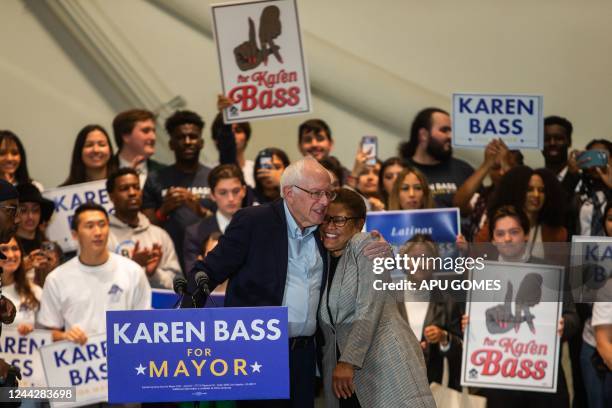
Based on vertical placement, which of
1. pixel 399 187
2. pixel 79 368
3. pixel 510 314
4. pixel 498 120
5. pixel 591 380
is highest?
pixel 498 120

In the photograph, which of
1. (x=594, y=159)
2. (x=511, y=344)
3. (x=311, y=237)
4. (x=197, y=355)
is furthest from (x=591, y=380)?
(x=197, y=355)

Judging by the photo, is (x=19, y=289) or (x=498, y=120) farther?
(x=498, y=120)

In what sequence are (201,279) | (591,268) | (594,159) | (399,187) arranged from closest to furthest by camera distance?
(201,279) → (591,268) → (399,187) → (594,159)

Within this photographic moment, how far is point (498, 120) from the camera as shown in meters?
7.91

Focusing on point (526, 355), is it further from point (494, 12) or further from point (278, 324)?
point (494, 12)

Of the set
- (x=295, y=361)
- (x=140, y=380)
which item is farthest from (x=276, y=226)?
(x=140, y=380)

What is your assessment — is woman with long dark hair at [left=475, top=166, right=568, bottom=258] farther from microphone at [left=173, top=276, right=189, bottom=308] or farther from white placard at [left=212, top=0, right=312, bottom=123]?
microphone at [left=173, top=276, right=189, bottom=308]

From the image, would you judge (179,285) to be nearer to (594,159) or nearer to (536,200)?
(536,200)

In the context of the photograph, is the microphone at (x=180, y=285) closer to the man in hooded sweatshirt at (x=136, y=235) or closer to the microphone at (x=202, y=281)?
the microphone at (x=202, y=281)

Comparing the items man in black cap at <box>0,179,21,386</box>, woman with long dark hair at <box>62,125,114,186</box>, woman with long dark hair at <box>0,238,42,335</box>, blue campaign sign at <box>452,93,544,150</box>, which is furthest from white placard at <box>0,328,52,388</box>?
blue campaign sign at <box>452,93,544,150</box>

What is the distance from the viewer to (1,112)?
9648 millimetres

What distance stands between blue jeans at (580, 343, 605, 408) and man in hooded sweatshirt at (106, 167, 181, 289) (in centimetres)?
268

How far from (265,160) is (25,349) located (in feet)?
7.25

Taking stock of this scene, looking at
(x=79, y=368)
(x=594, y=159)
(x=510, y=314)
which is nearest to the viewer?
(x=510, y=314)
